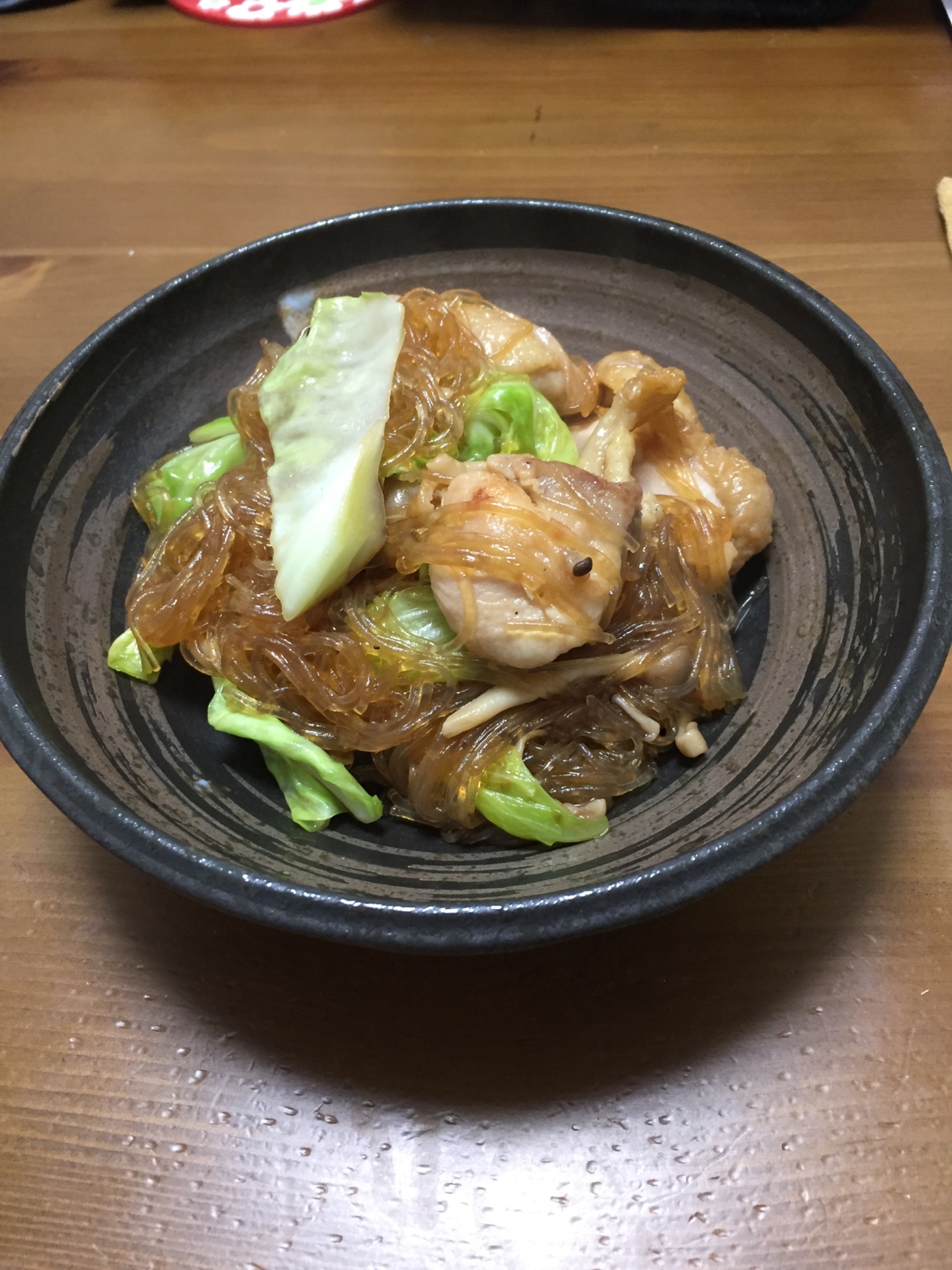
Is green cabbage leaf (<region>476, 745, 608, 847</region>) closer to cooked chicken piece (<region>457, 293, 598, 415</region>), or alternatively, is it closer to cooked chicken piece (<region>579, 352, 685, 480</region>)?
cooked chicken piece (<region>579, 352, 685, 480</region>)

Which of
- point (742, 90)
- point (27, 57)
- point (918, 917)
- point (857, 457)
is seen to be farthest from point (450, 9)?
point (918, 917)

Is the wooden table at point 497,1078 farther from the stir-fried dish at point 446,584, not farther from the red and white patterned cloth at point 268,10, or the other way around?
the red and white patterned cloth at point 268,10

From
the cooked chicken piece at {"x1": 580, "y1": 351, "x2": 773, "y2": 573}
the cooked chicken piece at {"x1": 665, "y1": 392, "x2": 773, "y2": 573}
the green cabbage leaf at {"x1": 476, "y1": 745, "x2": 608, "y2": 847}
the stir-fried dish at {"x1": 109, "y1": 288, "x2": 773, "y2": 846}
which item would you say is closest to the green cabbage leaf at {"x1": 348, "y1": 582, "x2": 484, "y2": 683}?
the stir-fried dish at {"x1": 109, "y1": 288, "x2": 773, "y2": 846}

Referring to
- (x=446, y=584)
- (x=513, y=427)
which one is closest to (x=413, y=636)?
(x=446, y=584)

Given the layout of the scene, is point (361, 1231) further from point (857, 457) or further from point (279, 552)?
point (857, 457)

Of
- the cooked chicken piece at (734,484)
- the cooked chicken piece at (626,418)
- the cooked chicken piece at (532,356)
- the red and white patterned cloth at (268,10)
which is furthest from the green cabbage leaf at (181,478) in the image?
the red and white patterned cloth at (268,10)

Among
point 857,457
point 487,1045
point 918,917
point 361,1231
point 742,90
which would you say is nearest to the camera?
point 361,1231
